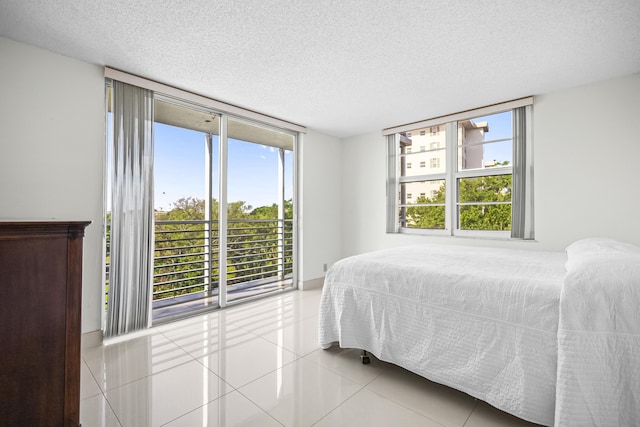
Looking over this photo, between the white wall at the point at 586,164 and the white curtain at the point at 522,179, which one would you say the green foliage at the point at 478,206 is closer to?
the white curtain at the point at 522,179

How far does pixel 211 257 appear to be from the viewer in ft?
12.0

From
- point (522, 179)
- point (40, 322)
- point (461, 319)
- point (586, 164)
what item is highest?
point (586, 164)

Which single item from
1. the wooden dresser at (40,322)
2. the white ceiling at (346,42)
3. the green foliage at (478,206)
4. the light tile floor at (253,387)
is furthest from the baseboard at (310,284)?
the wooden dresser at (40,322)

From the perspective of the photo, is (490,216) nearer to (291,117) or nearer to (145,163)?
(291,117)

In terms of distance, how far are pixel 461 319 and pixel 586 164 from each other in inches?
95.1

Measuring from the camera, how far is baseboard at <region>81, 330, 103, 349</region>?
2.30 meters

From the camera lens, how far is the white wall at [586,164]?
2.57 m

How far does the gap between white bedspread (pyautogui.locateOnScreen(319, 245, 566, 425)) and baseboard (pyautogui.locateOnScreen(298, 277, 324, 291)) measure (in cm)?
192

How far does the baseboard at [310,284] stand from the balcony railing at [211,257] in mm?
420

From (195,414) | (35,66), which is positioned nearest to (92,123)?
(35,66)

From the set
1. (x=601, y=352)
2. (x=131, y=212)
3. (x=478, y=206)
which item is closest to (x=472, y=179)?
(x=478, y=206)

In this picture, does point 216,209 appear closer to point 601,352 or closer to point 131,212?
point 131,212

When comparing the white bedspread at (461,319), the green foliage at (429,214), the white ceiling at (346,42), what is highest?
the white ceiling at (346,42)

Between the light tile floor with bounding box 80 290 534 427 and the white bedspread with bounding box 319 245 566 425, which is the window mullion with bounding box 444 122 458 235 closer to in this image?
the white bedspread with bounding box 319 245 566 425
